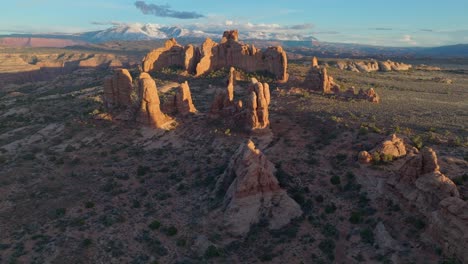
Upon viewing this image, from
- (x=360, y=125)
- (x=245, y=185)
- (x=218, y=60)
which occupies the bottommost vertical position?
(x=245, y=185)

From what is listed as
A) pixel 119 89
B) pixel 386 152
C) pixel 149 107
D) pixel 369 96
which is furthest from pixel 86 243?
pixel 369 96

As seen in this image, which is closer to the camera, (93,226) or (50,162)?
(93,226)

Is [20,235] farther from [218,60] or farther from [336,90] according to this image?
[218,60]

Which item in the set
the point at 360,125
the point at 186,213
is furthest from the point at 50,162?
the point at 360,125

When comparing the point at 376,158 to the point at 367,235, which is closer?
the point at 367,235

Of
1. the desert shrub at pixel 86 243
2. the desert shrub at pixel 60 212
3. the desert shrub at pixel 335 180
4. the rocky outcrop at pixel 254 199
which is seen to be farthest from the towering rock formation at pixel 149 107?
the desert shrub at pixel 335 180

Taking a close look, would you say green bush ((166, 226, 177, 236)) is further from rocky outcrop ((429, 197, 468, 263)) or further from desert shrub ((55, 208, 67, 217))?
rocky outcrop ((429, 197, 468, 263))

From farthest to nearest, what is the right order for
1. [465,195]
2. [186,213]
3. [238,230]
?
1. [186,213]
2. [238,230]
3. [465,195]

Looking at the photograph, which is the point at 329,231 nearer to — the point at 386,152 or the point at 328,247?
the point at 328,247
